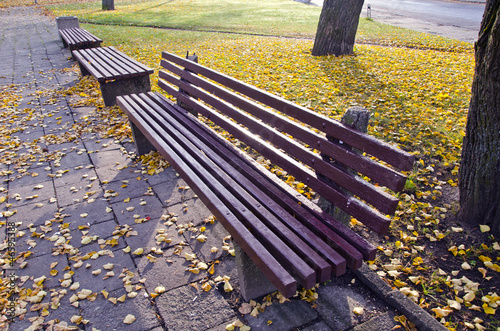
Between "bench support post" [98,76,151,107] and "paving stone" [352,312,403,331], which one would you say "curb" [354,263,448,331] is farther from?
"bench support post" [98,76,151,107]

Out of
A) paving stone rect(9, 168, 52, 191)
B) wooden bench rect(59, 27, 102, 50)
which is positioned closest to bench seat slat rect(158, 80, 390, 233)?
paving stone rect(9, 168, 52, 191)

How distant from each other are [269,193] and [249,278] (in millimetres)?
557

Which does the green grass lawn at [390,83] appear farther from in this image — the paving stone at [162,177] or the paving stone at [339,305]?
the paving stone at [162,177]

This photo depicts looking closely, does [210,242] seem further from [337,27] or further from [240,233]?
[337,27]

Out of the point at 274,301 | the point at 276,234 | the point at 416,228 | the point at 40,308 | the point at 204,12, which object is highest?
the point at 204,12

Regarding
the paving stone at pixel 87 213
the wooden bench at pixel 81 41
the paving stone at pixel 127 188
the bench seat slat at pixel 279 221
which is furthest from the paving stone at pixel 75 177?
the wooden bench at pixel 81 41

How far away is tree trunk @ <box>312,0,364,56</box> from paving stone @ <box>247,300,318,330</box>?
263 inches

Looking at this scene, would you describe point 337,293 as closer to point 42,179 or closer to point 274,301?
point 274,301

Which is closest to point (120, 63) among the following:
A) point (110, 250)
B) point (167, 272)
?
point (110, 250)

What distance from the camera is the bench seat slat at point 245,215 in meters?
1.72

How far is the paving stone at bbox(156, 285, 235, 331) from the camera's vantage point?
7.16ft

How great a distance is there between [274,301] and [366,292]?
0.61 m

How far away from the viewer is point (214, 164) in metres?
2.78

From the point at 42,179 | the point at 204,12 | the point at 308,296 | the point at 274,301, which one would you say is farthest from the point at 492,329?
the point at 204,12
